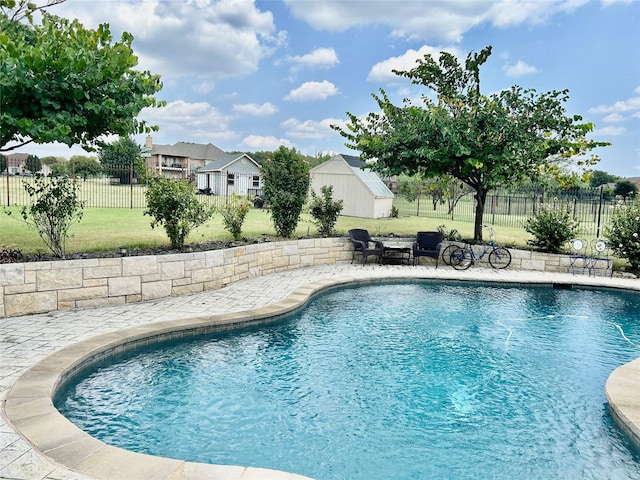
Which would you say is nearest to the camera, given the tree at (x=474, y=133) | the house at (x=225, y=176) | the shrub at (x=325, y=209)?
the tree at (x=474, y=133)

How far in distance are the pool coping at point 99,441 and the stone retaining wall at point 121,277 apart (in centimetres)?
150

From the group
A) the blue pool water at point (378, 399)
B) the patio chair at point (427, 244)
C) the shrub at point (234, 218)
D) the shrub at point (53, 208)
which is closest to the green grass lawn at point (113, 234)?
the shrub at point (234, 218)

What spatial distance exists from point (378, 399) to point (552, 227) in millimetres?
9058

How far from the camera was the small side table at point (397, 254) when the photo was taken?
1166cm

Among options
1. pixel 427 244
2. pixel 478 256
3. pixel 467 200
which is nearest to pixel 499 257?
pixel 478 256

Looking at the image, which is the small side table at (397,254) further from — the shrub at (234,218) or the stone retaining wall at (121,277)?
the shrub at (234,218)

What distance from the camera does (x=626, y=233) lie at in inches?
429

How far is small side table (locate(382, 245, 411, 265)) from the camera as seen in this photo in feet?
38.3

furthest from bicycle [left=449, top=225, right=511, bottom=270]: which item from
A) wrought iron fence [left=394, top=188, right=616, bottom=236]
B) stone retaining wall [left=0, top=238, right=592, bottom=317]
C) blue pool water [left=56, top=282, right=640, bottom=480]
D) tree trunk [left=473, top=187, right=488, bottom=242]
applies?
stone retaining wall [left=0, top=238, right=592, bottom=317]

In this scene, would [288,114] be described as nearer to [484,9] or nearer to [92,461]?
[484,9]

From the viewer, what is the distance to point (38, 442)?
317 cm

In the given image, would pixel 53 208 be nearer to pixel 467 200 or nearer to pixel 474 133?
pixel 474 133

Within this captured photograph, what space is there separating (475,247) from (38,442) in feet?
35.6

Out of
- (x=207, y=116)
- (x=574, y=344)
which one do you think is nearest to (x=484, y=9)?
(x=574, y=344)
